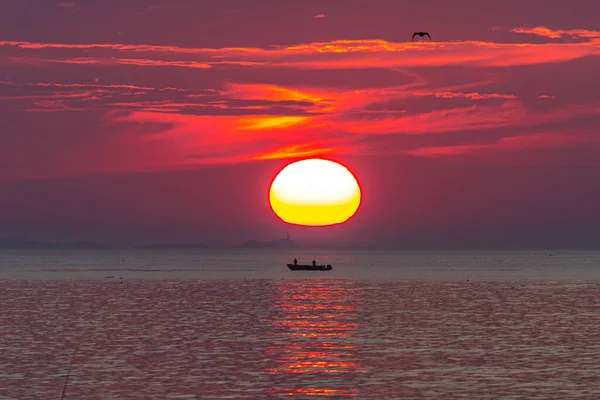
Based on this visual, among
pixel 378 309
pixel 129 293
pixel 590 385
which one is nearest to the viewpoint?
pixel 590 385

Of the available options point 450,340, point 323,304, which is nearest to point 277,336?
point 450,340

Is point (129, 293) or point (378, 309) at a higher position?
point (129, 293)

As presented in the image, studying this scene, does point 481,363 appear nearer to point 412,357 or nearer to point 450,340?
point 412,357

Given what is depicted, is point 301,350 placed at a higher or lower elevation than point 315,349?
lower

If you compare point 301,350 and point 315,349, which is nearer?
point 301,350

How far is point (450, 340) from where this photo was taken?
235ft

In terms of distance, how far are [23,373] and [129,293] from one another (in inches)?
3905

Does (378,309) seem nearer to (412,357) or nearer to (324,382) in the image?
(412,357)

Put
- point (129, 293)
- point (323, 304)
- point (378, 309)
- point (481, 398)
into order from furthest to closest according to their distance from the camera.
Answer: point (129, 293)
point (323, 304)
point (378, 309)
point (481, 398)

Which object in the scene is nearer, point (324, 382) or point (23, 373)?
point (324, 382)

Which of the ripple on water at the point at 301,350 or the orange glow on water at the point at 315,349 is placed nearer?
the ripple on water at the point at 301,350

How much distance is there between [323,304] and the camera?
395 ft

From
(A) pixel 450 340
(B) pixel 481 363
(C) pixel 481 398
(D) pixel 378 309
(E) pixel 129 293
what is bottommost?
(C) pixel 481 398

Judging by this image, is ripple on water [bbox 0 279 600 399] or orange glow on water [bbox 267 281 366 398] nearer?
ripple on water [bbox 0 279 600 399]
